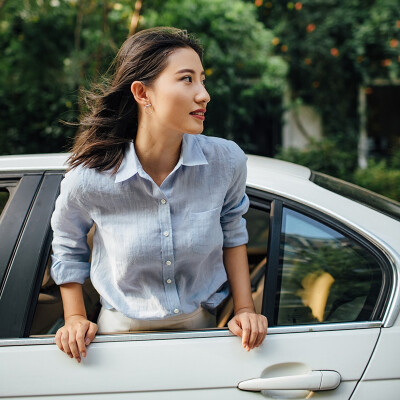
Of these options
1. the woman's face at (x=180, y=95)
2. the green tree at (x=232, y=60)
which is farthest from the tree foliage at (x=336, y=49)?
the woman's face at (x=180, y=95)

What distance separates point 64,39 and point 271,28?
3080 mm

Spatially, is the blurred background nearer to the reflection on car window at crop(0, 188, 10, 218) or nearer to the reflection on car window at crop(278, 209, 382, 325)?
the reflection on car window at crop(278, 209, 382, 325)

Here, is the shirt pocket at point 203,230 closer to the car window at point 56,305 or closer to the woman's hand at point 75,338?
the car window at point 56,305

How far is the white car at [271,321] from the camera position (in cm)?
161

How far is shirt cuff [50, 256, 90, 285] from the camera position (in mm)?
1708

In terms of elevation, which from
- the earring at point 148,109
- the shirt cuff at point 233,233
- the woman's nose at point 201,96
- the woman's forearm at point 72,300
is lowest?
the woman's forearm at point 72,300

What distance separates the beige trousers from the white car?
0.23 ft

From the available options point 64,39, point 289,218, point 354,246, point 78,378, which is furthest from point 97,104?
point 64,39

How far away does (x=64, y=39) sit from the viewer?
773cm

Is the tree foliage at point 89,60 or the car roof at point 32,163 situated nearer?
the car roof at point 32,163

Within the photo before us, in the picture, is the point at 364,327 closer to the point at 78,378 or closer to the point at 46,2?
the point at 78,378

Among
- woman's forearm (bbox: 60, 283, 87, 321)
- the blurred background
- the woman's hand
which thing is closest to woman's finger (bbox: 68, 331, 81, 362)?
the woman's hand

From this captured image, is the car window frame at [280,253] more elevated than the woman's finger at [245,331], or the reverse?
the car window frame at [280,253]

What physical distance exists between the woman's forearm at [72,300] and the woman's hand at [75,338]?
0.06m
